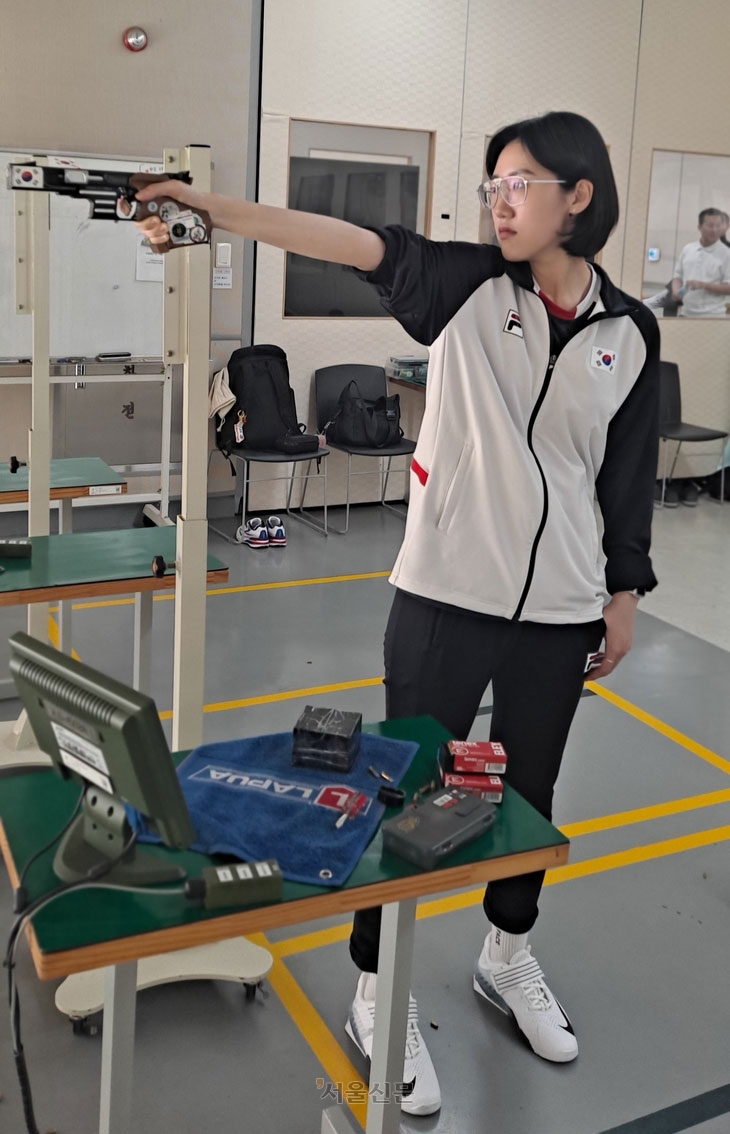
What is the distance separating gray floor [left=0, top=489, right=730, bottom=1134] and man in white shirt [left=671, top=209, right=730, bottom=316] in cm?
414

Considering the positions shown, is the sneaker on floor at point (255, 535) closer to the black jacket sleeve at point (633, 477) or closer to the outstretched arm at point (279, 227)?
the black jacket sleeve at point (633, 477)

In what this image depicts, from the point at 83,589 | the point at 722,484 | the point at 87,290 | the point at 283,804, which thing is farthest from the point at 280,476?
the point at 283,804

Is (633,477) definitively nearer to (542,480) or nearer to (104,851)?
(542,480)

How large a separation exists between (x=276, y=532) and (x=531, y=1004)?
4.19 m

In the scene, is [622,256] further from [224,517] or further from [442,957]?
[442,957]

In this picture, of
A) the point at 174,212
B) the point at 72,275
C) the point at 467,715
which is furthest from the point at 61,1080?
the point at 72,275

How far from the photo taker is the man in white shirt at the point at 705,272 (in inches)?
321

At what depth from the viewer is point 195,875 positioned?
64.7 inches

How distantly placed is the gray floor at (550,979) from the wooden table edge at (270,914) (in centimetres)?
92

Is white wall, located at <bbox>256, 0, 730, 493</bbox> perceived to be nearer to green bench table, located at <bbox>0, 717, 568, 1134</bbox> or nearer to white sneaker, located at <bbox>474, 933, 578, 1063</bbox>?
white sneaker, located at <bbox>474, 933, 578, 1063</bbox>

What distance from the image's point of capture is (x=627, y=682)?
4.86 metres

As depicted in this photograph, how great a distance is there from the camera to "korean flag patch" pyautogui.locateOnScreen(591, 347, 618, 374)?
7.18ft

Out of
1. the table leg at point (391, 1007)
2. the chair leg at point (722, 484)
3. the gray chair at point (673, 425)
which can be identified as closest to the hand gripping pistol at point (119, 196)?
the table leg at point (391, 1007)

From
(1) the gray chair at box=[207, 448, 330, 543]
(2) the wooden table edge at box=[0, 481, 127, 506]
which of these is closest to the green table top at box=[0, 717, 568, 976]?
(2) the wooden table edge at box=[0, 481, 127, 506]
